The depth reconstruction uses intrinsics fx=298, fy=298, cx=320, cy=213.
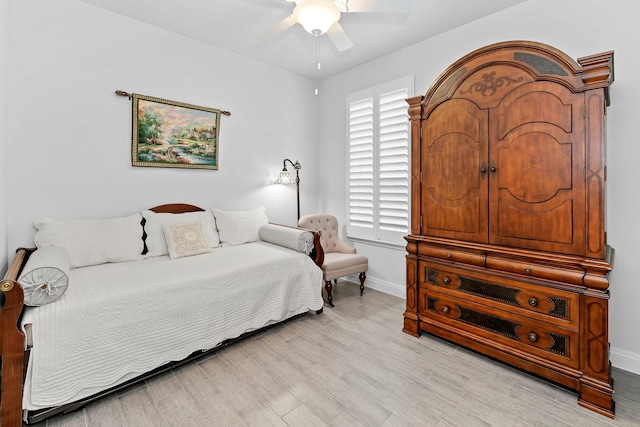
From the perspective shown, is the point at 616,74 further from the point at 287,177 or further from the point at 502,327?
the point at 287,177

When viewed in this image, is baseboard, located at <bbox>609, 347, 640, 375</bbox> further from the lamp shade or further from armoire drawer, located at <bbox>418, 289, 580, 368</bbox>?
the lamp shade

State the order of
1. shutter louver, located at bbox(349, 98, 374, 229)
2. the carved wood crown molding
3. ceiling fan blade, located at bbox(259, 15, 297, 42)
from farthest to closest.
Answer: shutter louver, located at bbox(349, 98, 374, 229), ceiling fan blade, located at bbox(259, 15, 297, 42), the carved wood crown molding

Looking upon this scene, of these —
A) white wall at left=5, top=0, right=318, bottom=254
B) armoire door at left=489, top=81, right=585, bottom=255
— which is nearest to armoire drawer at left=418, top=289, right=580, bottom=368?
armoire door at left=489, top=81, right=585, bottom=255

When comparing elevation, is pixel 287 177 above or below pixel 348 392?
above

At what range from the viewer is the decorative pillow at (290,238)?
9.96 ft

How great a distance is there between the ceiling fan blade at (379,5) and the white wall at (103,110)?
72.4 inches

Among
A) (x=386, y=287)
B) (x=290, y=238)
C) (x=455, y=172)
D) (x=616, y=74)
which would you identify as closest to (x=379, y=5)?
(x=455, y=172)

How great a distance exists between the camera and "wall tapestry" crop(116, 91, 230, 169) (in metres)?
2.97

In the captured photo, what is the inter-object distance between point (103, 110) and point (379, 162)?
2939 millimetres

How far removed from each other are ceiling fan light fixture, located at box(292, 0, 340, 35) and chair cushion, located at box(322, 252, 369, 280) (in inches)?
88.6

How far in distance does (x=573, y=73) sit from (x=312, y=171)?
323 cm

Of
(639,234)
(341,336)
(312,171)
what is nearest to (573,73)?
(639,234)

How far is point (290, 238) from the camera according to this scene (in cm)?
311

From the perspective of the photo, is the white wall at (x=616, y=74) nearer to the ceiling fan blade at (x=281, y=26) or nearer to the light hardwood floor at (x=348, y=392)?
the light hardwood floor at (x=348, y=392)
